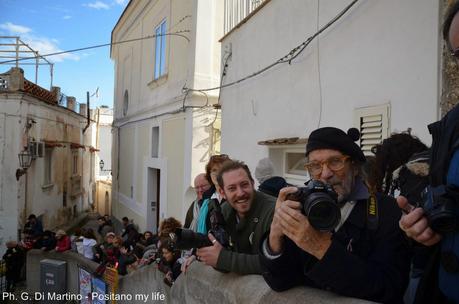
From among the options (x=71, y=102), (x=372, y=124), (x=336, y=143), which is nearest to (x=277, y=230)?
(x=336, y=143)

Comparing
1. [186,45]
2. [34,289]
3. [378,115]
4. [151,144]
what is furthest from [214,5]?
[34,289]

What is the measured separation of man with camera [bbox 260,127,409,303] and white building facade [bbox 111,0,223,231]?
774cm

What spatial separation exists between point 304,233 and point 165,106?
1077cm

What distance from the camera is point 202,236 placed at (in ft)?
7.73

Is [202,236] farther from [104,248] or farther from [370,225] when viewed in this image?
[104,248]

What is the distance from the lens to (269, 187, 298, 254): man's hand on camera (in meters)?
1.55

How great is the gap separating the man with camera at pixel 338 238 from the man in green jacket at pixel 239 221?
562 mm

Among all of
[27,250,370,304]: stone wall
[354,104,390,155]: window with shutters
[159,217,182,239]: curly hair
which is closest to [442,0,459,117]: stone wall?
[354,104,390,155]: window with shutters

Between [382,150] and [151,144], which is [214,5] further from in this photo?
[382,150]

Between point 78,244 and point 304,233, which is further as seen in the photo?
point 78,244

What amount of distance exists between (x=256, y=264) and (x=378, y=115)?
88.3 inches

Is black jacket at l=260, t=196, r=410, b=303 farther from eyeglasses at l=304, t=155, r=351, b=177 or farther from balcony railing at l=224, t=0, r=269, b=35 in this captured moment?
balcony railing at l=224, t=0, r=269, b=35

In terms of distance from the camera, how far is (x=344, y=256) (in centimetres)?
145

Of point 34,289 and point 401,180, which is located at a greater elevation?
point 401,180
